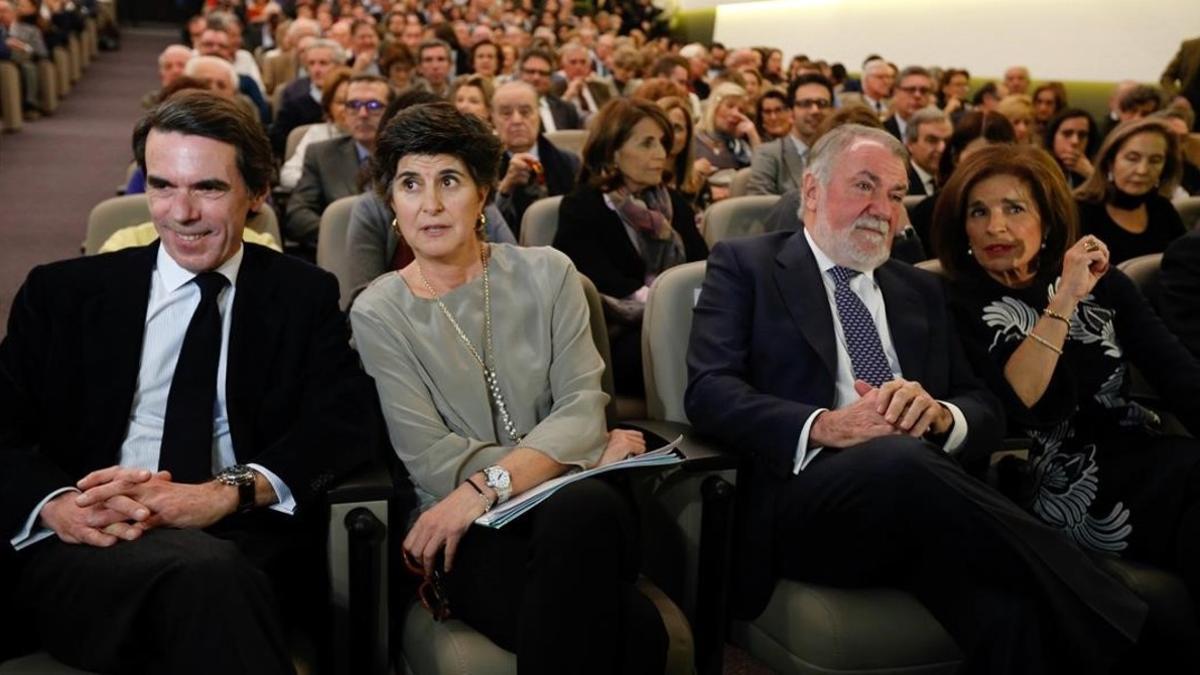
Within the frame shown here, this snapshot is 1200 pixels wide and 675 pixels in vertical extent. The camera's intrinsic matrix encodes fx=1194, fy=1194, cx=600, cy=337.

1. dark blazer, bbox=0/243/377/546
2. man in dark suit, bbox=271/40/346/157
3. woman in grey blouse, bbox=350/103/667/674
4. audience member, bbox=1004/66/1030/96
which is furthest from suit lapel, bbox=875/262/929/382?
audience member, bbox=1004/66/1030/96

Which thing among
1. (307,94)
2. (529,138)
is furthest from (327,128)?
(307,94)

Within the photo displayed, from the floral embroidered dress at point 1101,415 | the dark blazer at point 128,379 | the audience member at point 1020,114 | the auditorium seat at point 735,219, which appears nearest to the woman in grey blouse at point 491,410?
the dark blazer at point 128,379

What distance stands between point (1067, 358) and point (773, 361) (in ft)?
2.20

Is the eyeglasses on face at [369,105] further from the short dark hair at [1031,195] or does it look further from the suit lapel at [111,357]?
the suit lapel at [111,357]

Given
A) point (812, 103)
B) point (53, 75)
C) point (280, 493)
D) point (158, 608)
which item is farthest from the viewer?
point (53, 75)

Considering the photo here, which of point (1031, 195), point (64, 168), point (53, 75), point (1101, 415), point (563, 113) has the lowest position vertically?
point (64, 168)

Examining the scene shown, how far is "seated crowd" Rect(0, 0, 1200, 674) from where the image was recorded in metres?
1.68

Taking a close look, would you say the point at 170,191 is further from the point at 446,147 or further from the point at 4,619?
the point at 4,619

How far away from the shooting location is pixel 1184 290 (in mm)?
2658

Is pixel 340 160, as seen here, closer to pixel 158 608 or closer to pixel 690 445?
pixel 690 445

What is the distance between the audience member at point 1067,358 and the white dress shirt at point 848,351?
0.20 metres

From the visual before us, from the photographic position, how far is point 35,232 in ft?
19.8

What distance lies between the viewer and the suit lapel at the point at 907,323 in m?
2.25

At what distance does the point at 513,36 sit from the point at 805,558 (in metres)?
9.32
